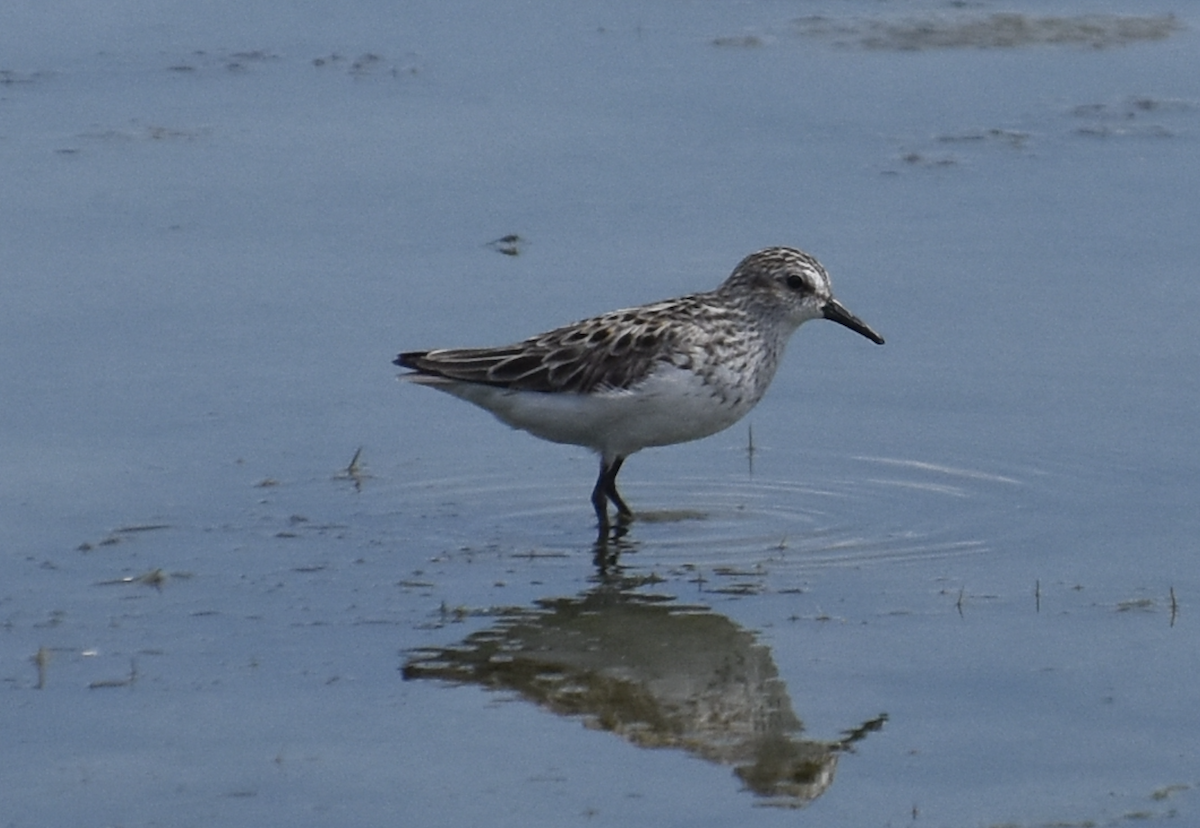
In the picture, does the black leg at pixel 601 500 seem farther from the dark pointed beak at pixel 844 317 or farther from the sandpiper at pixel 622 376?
the dark pointed beak at pixel 844 317

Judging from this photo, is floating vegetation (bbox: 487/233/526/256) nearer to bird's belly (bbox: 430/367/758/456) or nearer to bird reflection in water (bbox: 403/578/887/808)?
bird's belly (bbox: 430/367/758/456)

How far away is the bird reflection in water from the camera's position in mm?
7543

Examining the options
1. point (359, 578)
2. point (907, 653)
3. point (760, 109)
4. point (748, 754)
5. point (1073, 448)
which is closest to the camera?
point (748, 754)

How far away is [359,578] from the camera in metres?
9.15

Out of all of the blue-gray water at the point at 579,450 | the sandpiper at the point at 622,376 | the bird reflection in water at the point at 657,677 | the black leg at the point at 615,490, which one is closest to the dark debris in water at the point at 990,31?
the blue-gray water at the point at 579,450

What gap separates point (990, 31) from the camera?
16406 millimetres

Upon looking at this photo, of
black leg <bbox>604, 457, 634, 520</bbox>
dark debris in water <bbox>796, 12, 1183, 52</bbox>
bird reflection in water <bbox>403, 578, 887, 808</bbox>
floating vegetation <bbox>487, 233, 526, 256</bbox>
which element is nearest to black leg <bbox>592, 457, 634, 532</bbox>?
black leg <bbox>604, 457, 634, 520</bbox>

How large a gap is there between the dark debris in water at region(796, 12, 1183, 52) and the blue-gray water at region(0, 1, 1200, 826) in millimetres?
41

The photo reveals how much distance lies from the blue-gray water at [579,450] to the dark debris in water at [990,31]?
4cm

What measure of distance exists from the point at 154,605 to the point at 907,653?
2679mm

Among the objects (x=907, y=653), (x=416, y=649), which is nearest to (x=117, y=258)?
(x=416, y=649)

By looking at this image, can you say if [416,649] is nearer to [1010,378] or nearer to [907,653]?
[907,653]

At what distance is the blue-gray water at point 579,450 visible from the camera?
7555 millimetres

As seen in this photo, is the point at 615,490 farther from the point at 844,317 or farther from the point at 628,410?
the point at 844,317
